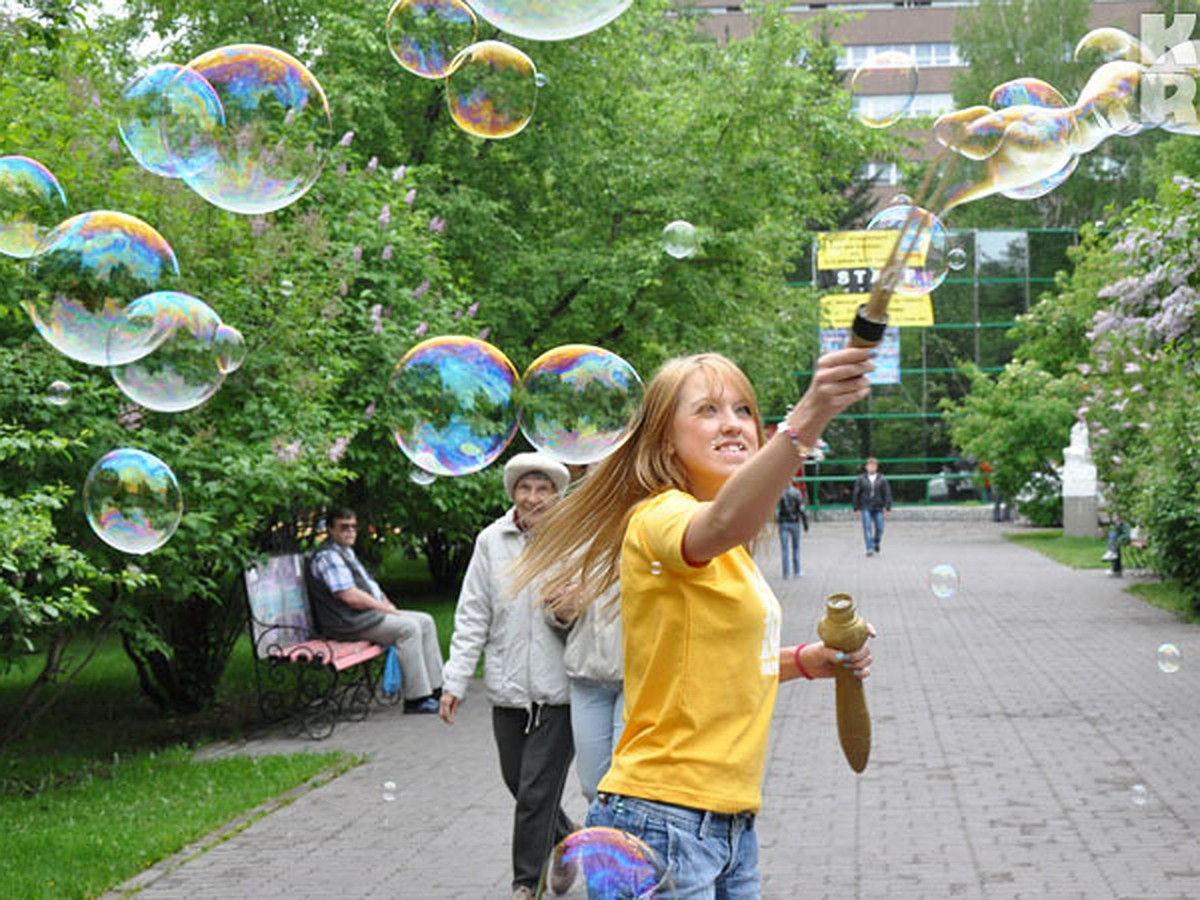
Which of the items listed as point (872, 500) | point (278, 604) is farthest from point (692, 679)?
point (872, 500)

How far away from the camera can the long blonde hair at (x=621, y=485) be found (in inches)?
129

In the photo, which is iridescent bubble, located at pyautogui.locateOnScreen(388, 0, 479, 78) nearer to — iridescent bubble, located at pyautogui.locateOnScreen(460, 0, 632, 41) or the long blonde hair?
iridescent bubble, located at pyautogui.locateOnScreen(460, 0, 632, 41)

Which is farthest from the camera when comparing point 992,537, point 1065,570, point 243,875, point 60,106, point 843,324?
point 992,537

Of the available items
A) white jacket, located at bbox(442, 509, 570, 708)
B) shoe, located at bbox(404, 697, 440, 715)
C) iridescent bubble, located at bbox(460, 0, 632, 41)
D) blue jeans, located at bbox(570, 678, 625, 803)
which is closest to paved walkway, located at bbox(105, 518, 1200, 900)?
shoe, located at bbox(404, 697, 440, 715)

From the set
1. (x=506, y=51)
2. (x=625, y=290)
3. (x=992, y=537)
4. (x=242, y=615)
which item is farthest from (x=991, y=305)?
(x=506, y=51)

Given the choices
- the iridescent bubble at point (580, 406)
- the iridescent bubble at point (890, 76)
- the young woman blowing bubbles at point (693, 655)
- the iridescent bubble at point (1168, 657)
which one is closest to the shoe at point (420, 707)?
the iridescent bubble at point (1168, 657)

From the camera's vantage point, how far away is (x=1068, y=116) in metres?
6.57

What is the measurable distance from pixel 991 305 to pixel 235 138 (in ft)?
167

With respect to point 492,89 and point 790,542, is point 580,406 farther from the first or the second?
point 790,542

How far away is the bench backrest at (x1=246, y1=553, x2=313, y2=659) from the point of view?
1155 cm

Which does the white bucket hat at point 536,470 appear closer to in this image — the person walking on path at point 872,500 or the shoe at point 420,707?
the shoe at point 420,707

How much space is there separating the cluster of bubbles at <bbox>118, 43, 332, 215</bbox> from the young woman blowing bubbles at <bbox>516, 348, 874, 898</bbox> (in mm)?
4756

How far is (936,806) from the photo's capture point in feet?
26.8

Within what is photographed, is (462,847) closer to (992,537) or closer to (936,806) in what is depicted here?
(936,806)
